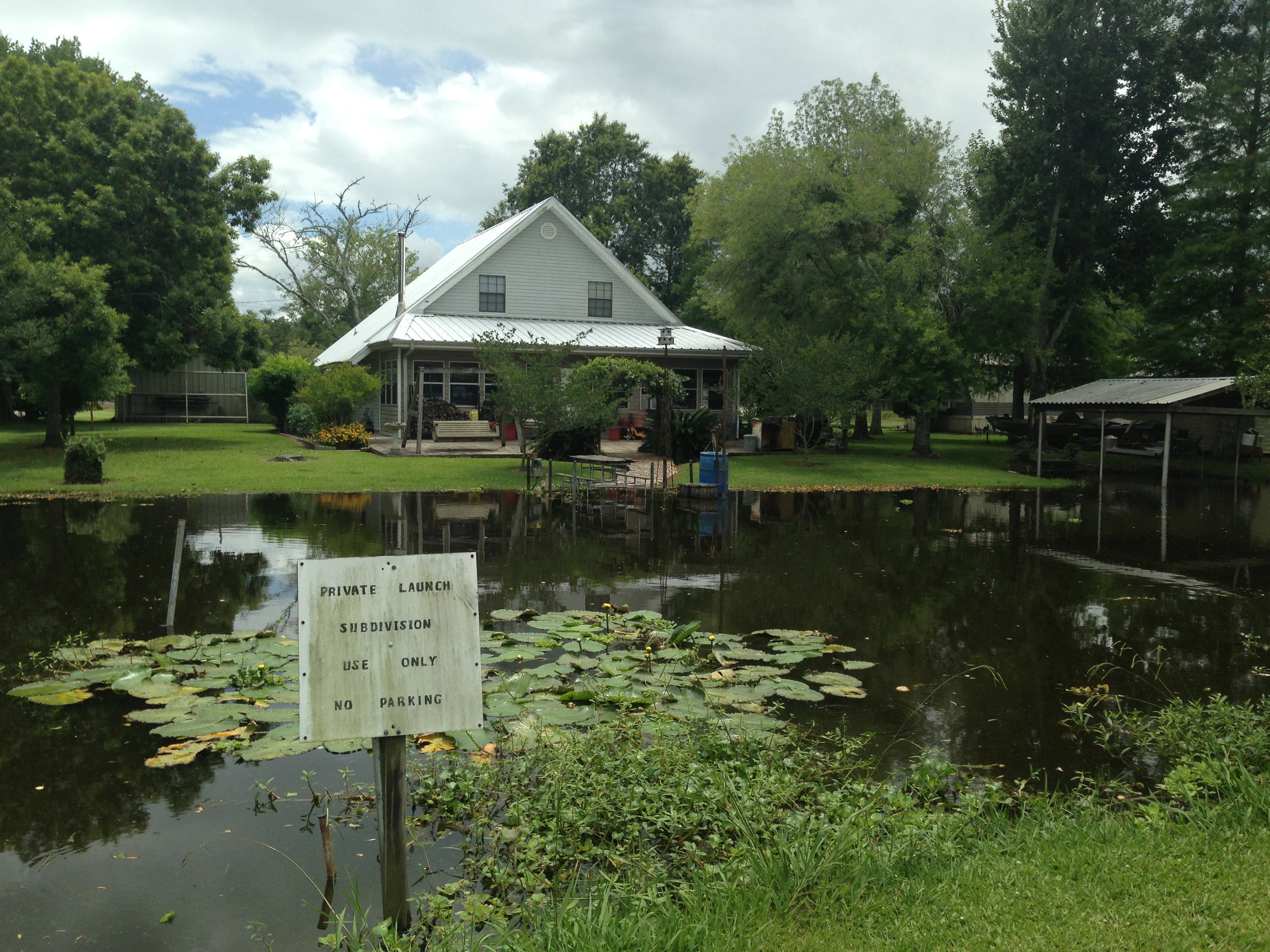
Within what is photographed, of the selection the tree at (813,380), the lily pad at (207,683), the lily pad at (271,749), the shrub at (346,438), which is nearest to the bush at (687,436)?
the tree at (813,380)

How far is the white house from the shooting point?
101 ft

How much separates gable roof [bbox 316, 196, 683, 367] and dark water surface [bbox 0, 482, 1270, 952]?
1364 centimetres

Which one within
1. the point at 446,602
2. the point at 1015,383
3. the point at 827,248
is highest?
the point at 827,248

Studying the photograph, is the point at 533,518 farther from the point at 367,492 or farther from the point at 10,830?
the point at 10,830

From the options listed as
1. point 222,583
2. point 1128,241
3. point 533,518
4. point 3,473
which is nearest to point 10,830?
point 222,583

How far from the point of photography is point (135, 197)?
29297 mm

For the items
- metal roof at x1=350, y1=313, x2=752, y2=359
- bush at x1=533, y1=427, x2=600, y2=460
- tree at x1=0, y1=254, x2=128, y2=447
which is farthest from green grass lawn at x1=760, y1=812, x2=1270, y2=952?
metal roof at x1=350, y1=313, x2=752, y2=359

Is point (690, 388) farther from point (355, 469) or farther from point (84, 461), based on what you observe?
point (84, 461)

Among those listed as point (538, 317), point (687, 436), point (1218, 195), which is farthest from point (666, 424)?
point (1218, 195)

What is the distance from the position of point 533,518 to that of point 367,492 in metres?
4.94

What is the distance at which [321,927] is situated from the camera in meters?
4.16

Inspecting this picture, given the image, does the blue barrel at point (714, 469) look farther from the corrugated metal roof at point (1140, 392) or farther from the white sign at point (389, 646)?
the white sign at point (389, 646)

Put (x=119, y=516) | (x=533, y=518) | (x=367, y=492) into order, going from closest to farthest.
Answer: (x=119, y=516) < (x=533, y=518) < (x=367, y=492)

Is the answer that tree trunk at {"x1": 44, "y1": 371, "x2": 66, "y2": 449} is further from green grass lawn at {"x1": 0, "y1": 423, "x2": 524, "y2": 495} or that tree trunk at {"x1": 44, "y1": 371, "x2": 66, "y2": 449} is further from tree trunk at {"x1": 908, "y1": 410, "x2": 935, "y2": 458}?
tree trunk at {"x1": 908, "y1": 410, "x2": 935, "y2": 458}
